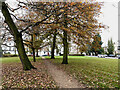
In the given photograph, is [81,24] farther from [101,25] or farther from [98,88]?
[98,88]

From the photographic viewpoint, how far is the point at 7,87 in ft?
11.3

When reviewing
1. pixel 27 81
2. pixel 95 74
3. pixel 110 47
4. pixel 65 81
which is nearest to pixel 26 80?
pixel 27 81

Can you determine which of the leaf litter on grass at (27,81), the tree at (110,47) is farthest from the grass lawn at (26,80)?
the tree at (110,47)

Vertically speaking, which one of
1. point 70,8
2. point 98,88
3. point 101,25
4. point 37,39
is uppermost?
point 70,8

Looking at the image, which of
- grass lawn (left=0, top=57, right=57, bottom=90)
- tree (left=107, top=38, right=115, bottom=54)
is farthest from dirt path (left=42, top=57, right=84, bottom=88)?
tree (left=107, top=38, right=115, bottom=54)

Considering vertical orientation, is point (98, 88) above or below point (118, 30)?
below

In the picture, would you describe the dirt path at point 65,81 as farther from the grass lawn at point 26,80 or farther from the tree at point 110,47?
the tree at point 110,47

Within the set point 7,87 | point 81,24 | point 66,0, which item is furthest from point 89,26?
point 7,87

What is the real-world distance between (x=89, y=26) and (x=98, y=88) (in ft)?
17.6

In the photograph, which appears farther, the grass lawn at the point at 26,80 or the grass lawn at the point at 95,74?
the grass lawn at the point at 95,74

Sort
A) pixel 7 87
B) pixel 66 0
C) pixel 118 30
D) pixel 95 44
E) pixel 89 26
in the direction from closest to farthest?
pixel 7 87 → pixel 118 30 → pixel 66 0 → pixel 89 26 → pixel 95 44

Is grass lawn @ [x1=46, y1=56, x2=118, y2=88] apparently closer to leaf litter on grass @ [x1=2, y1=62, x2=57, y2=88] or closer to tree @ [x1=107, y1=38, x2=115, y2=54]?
leaf litter on grass @ [x1=2, y1=62, x2=57, y2=88]

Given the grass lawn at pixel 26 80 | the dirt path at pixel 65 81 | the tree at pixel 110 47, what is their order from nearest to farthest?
1. the grass lawn at pixel 26 80
2. the dirt path at pixel 65 81
3. the tree at pixel 110 47

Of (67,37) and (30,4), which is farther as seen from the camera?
(67,37)
